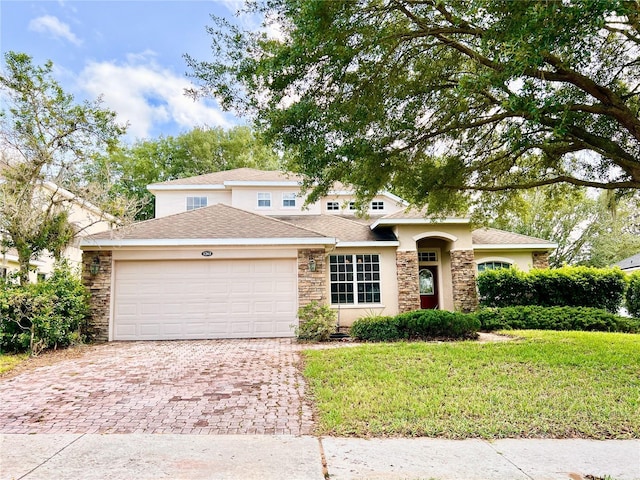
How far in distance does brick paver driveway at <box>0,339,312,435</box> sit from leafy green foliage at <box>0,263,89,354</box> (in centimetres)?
121

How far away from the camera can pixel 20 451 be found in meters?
4.00

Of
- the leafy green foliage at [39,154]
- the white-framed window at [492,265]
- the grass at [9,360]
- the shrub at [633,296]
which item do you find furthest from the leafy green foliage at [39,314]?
the shrub at [633,296]

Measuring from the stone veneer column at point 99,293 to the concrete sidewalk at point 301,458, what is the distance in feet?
25.3

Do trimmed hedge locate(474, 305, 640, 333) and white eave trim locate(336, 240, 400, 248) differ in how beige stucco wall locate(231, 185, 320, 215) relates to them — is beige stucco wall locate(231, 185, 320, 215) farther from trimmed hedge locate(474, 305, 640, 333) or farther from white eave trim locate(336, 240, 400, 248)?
trimmed hedge locate(474, 305, 640, 333)

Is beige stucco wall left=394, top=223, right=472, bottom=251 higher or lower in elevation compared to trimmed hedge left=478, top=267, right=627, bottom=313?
higher

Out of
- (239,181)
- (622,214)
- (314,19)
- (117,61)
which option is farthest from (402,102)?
(622,214)

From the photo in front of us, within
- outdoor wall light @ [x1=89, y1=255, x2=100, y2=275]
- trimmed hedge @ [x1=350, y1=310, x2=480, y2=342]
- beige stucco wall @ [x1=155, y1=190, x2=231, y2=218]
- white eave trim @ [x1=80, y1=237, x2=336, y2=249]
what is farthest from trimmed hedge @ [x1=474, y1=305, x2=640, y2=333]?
beige stucco wall @ [x1=155, y1=190, x2=231, y2=218]

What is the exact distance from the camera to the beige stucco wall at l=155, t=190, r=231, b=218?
19797 millimetres

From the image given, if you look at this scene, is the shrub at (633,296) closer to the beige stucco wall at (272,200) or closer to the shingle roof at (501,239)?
the shingle roof at (501,239)

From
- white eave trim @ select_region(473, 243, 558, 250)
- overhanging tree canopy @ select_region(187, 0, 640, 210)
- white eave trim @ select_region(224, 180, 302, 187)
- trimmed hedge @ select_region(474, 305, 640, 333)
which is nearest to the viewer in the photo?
overhanging tree canopy @ select_region(187, 0, 640, 210)

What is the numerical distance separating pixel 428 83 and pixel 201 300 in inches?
324

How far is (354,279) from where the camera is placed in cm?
1494

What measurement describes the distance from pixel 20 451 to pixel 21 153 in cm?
879

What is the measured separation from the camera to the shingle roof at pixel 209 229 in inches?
474
